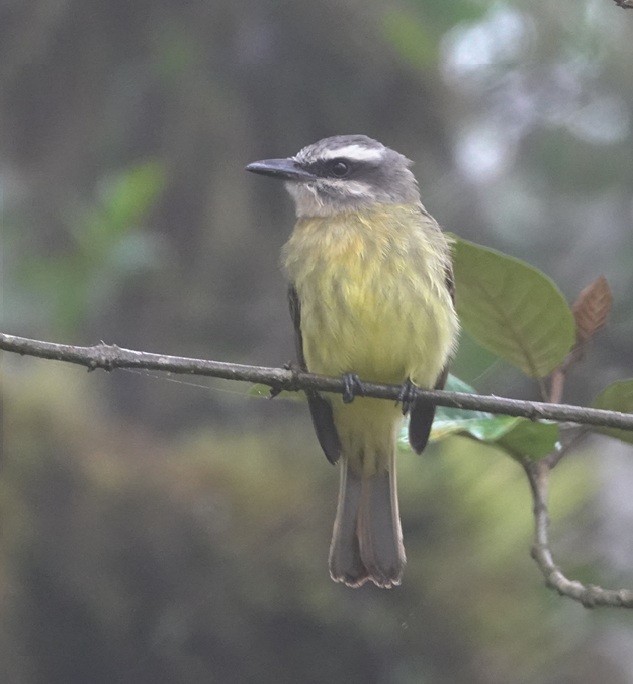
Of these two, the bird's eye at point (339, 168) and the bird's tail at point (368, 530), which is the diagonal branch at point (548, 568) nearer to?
the bird's tail at point (368, 530)

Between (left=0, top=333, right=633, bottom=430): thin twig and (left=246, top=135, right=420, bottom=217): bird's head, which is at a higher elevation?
(left=246, top=135, right=420, bottom=217): bird's head

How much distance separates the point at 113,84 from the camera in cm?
418

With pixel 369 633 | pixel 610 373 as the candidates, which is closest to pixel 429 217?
pixel 369 633

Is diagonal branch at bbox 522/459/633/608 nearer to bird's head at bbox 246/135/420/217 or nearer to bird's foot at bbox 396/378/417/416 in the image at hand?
bird's foot at bbox 396/378/417/416

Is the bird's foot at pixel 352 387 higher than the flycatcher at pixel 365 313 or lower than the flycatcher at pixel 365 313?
lower

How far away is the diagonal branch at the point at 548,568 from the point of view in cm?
185

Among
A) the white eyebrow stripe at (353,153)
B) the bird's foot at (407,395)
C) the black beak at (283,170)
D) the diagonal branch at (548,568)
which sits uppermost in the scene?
the white eyebrow stripe at (353,153)

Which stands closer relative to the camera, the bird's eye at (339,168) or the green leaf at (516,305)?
the green leaf at (516,305)

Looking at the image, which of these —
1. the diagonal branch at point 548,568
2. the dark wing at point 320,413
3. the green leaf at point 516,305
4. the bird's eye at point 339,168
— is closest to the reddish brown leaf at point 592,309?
the green leaf at point 516,305

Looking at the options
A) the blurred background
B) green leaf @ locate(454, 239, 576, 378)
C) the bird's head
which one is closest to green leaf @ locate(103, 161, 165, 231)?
the blurred background

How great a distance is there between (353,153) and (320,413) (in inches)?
25.2

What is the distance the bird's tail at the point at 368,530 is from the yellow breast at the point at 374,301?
1.16 feet

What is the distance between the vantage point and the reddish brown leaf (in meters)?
2.16

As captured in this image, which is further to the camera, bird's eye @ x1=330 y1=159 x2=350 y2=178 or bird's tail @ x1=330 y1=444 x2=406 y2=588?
bird's eye @ x1=330 y1=159 x2=350 y2=178
